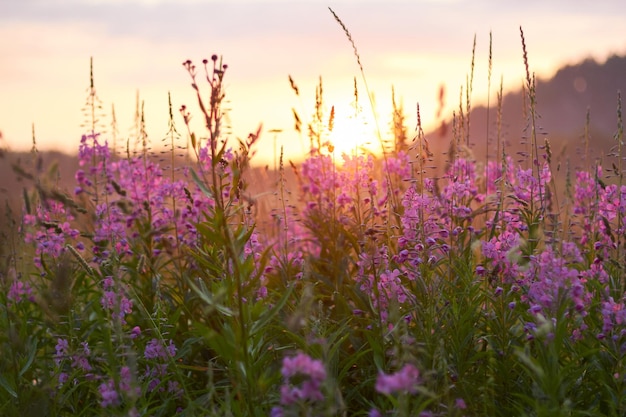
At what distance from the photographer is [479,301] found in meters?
4.02

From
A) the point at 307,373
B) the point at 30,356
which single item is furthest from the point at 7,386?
A: the point at 307,373

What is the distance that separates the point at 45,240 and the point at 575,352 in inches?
150

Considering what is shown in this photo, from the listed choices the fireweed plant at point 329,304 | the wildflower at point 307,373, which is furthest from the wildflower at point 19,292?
the wildflower at point 307,373

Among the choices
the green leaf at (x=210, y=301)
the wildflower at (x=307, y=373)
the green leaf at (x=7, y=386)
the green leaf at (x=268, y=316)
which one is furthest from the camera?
the green leaf at (x=7, y=386)

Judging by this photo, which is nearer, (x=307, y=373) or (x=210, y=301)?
(x=307, y=373)

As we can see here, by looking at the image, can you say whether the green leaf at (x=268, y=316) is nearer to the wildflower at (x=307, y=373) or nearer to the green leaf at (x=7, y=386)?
the wildflower at (x=307, y=373)

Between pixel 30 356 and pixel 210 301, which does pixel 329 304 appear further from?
pixel 210 301

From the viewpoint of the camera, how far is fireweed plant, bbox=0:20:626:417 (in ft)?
10.5

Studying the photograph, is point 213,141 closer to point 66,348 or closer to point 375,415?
point 375,415

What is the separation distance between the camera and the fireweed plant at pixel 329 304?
3.21 metres

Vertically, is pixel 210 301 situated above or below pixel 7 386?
above

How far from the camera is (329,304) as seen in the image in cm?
509

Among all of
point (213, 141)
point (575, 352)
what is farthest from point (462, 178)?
point (213, 141)

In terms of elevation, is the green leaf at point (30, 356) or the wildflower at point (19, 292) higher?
the wildflower at point (19, 292)
